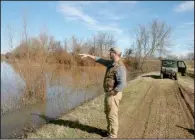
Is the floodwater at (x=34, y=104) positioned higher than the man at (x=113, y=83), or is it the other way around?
the man at (x=113, y=83)

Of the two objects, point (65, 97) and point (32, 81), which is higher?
point (32, 81)

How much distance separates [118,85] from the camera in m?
6.24

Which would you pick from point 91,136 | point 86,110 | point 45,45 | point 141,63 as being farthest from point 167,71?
point 141,63

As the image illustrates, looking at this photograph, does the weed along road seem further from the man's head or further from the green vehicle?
the green vehicle

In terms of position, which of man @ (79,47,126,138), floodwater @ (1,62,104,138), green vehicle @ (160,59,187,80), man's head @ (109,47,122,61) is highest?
man's head @ (109,47,122,61)

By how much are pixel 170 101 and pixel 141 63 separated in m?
46.5

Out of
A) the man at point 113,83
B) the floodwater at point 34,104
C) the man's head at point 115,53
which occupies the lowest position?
the floodwater at point 34,104

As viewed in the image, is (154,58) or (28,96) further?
(154,58)

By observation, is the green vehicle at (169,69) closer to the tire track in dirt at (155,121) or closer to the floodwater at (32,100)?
the floodwater at (32,100)

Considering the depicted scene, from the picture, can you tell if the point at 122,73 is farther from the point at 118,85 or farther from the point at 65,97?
the point at 65,97

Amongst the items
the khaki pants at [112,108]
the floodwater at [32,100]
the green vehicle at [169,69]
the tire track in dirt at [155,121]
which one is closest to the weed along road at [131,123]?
the tire track in dirt at [155,121]

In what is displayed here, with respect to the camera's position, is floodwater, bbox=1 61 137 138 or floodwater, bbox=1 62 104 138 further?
floodwater, bbox=1 61 137 138

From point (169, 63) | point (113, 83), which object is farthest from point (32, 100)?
point (169, 63)

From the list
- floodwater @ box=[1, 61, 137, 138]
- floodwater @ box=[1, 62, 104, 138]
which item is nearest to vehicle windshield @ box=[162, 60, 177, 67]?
floodwater @ box=[1, 62, 104, 138]
